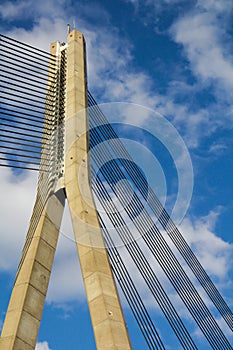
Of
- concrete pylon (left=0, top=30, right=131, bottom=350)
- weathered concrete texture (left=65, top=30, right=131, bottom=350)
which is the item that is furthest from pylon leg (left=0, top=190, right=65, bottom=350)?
weathered concrete texture (left=65, top=30, right=131, bottom=350)

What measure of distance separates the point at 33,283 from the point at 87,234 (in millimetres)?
2350

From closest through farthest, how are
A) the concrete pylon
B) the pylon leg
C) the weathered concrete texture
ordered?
1. the weathered concrete texture
2. the concrete pylon
3. the pylon leg

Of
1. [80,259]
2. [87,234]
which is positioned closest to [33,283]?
[80,259]

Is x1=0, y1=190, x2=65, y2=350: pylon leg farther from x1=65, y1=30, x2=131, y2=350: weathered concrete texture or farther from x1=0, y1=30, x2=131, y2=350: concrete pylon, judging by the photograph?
x1=65, y1=30, x2=131, y2=350: weathered concrete texture

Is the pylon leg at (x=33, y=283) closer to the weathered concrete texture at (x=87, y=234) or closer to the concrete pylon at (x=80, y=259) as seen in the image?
the concrete pylon at (x=80, y=259)

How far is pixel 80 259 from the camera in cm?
1536

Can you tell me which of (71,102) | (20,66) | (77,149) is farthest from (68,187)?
(20,66)

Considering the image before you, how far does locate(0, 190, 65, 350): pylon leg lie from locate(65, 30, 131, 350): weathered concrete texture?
983 mm

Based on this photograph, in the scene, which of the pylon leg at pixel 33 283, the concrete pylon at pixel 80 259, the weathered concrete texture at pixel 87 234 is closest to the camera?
the weathered concrete texture at pixel 87 234

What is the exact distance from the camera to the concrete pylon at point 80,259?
14.0 metres

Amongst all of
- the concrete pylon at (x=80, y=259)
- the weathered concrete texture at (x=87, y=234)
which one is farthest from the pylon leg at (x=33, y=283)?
the weathered concrete texture at (x=87, y=234)

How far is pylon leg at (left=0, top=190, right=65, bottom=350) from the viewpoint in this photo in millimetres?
14680

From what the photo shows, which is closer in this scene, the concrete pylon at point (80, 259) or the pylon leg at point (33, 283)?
the concrete pylon at point (80, 259)

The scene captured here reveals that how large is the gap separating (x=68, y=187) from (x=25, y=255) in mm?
2745
